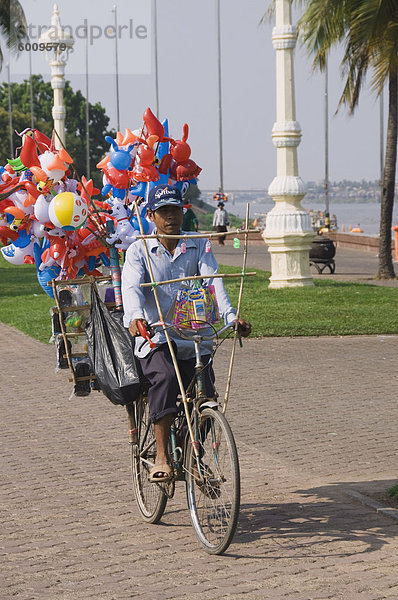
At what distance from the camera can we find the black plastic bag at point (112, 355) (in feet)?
19.4

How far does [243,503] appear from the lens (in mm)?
6469

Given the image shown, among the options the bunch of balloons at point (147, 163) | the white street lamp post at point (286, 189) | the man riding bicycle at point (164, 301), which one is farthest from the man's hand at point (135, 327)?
the white street lamp post at point (286, 189)

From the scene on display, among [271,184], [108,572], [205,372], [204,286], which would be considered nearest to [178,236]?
[204,286]

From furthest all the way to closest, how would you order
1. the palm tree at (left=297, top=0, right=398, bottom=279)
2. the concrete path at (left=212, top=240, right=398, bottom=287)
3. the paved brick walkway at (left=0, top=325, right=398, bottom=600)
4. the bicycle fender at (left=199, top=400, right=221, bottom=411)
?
1. the concrete path at (left=212, top=240, right=398, bottom=287)
2. the palm tree at (left=297, top=0, right=398, bottom=279)
3. the bicycle fender at (left=199, top=400, right=221, bottom=411)
4. the paved brick walkway at (left=0, top=325, right=398, bottom=600)

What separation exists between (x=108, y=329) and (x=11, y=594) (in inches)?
71.0

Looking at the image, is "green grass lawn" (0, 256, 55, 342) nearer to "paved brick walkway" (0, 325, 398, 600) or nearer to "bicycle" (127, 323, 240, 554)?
"paved brick walkway" (0, 325, 398, 600)

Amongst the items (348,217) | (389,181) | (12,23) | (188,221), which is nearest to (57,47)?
(12,23)

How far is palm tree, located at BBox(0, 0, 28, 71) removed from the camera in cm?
3653

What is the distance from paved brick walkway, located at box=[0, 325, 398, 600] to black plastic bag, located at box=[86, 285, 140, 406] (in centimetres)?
79

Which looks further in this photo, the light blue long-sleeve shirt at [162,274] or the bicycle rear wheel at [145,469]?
the bicycle rear wheel at [145,469]

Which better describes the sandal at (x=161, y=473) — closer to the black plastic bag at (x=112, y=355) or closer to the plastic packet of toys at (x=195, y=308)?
the black plastic bag at (x=112, y=355)

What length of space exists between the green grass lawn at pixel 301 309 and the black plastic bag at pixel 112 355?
8630 mm

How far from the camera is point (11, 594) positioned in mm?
4898

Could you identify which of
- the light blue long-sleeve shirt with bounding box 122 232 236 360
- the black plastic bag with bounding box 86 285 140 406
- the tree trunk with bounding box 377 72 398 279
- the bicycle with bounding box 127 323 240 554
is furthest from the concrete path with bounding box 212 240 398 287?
the bicycle with bounding box 127 323 240 554
